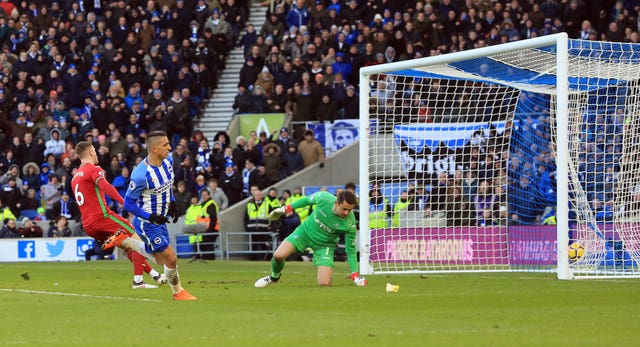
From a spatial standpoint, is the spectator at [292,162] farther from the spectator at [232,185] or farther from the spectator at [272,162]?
the spectator at [232,185]

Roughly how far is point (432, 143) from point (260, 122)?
1092 centimetres

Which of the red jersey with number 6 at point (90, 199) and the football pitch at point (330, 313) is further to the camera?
the red jersey with number 6 at point (90, 199)

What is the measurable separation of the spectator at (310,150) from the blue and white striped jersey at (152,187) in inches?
641

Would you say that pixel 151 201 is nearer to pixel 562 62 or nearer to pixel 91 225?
pixel 91 225

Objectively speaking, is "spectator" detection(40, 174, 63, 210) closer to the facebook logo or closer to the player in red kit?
the facebook logo

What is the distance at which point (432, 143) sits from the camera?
23281mm

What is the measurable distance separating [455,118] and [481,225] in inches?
82.6

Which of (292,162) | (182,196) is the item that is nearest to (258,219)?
(182,196)

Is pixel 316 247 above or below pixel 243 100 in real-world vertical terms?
below

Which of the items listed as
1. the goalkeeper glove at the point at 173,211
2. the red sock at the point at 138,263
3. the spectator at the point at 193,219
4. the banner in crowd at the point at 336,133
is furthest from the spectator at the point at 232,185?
the goalkeeper glove at the point at 173,211

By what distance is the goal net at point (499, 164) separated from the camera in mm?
19156

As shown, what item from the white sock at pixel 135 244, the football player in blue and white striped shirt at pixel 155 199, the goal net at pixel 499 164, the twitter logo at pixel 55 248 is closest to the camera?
the football player in blue and white striped shirt at pixel 155 199

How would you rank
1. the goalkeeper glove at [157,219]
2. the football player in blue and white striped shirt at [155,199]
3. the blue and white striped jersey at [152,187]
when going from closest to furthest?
the goalkeeper glove at [157,219] → the football player in blue and white striped shirt at [155,199] → the blue and white striped jersey at [152,187]

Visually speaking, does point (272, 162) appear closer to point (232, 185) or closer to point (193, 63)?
point (232, 185)
